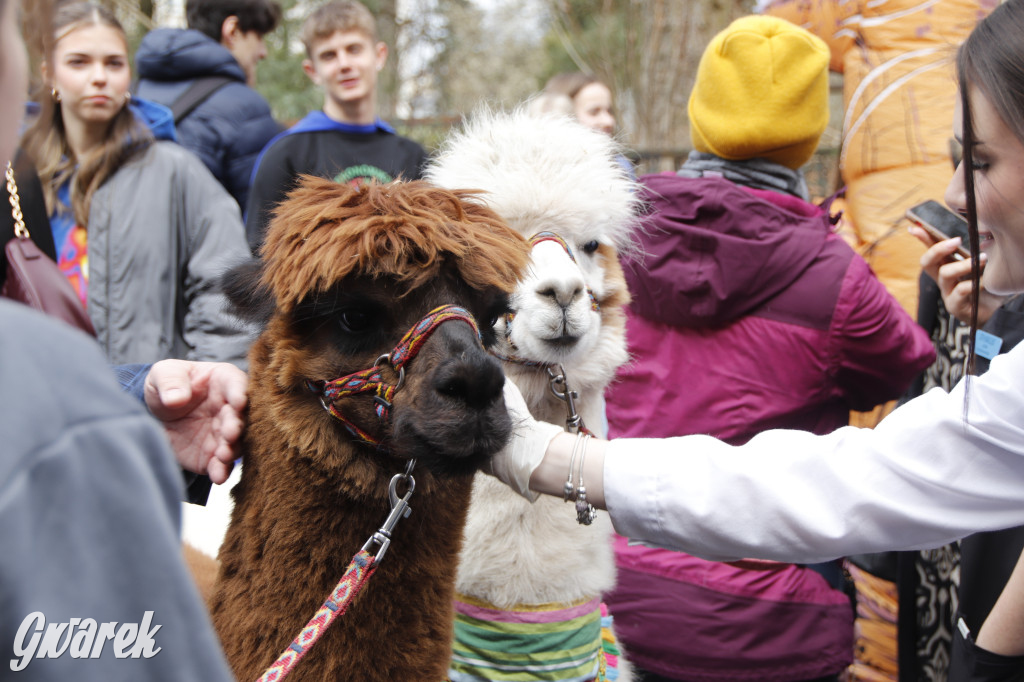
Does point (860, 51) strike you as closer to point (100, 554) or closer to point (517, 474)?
point (517, 474)

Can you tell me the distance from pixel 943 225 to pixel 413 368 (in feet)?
5.92

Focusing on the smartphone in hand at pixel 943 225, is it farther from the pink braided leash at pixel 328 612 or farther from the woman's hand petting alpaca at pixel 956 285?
the pink braided leash at pixel 328 612

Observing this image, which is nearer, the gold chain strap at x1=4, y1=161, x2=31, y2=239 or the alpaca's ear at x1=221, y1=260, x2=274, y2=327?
the alpaca's ear at x1=221, y1=260, x2=274, y2=327

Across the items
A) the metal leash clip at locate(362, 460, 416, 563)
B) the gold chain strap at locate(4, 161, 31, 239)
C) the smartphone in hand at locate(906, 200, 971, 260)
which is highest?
the smartphone in hand at locate(906, 200, 971, 260)

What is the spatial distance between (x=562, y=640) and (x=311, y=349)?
2.91ft

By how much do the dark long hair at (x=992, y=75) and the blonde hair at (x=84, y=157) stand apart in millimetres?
2598

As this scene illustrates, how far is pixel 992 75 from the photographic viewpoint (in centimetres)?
136

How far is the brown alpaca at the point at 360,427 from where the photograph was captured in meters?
1.25

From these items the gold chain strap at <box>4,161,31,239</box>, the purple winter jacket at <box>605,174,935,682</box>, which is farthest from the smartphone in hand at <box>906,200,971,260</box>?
the gold chain strap at <box>4,161,31,239</box>

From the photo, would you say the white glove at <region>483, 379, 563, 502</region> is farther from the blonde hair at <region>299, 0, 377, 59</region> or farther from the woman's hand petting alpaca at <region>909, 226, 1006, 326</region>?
the blonde hair at <region>299, 0, 377, 59</region>

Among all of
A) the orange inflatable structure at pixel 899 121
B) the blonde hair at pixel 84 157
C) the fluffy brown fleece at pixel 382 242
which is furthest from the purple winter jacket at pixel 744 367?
the blonde hair at pixel 84 157

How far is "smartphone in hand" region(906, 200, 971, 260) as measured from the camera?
227 cm

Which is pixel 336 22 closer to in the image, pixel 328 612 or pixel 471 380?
pixel 471 380

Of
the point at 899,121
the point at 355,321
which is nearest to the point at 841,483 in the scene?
the point at 355,321
